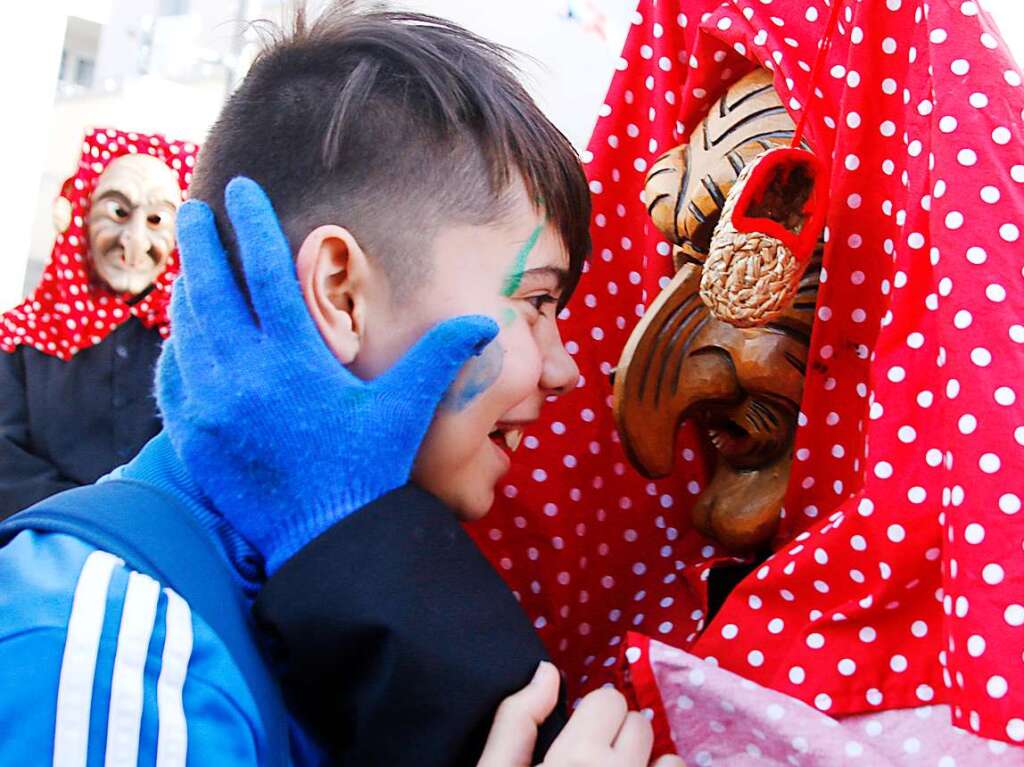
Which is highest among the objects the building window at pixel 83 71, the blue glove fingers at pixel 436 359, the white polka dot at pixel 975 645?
the blue glove fingers at pixel 436 359

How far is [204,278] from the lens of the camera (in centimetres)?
90

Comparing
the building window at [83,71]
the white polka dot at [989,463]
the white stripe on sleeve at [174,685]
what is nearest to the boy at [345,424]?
the white stripe on sleeve at [174,685]

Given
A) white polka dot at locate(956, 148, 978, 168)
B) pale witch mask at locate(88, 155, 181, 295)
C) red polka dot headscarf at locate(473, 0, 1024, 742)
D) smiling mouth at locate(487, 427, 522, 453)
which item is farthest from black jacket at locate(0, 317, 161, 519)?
white polka dot at locate(956, 148, 978, 168)

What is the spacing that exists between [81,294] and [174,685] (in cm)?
251

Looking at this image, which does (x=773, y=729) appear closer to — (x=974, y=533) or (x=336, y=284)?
(x=974, y=533)

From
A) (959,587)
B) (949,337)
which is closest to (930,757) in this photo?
(959,587)

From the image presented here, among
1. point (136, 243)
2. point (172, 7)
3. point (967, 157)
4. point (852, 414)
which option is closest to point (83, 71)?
point (172, 7)

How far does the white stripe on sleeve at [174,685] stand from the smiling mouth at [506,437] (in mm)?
346

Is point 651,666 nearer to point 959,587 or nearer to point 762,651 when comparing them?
point 762,651

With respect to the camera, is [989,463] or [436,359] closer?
[989,463]

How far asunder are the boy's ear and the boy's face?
0.7 inches

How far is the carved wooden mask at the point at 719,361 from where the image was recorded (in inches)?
39.7

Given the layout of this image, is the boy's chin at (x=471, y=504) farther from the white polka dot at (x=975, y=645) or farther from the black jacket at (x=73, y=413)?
the black jacket at (x=73, y=413)

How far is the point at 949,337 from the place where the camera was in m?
0.78
